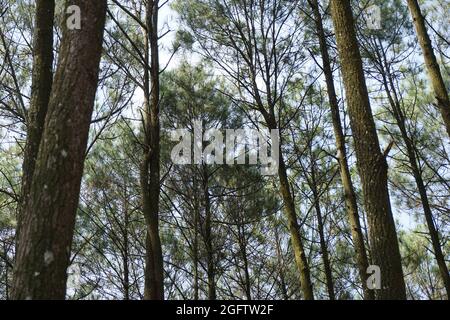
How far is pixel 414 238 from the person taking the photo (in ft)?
32.3

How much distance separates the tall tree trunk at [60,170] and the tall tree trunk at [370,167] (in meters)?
2.05

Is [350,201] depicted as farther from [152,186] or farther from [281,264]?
[281,264]

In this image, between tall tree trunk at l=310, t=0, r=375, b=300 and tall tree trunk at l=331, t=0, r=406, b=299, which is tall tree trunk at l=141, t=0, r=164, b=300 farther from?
tall tree trunk at l=310, t=0, r=375, b=300

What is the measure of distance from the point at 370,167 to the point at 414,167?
3.93 m

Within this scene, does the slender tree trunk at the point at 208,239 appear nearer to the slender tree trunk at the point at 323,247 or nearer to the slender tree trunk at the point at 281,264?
the slender tree trunk at the point at 281,264

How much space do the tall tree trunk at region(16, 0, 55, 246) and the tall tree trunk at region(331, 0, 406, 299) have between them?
7.81 ft

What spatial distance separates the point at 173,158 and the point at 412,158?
3.66 m

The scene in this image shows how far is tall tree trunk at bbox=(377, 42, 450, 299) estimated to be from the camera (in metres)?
6.27

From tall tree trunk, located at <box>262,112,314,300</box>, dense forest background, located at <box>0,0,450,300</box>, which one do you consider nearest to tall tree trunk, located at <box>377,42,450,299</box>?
dense forest background, located at <box>0,0,450,300</box>

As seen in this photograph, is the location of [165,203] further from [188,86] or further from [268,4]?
[268,4]

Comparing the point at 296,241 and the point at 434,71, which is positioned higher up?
the point at 434,71

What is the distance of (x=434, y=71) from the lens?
5031 millimetres

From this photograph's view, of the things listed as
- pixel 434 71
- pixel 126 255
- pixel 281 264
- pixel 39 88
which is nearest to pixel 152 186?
pixel 39 88
